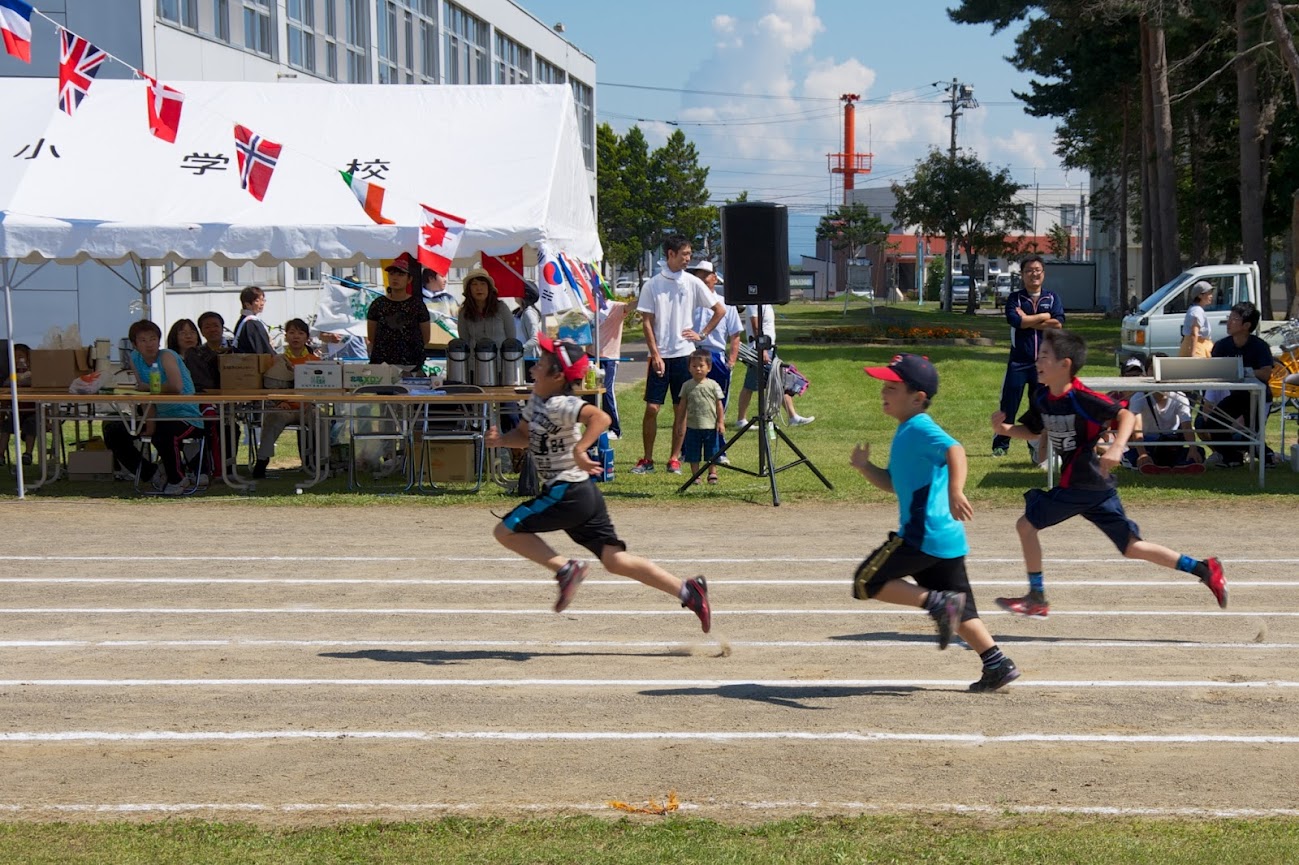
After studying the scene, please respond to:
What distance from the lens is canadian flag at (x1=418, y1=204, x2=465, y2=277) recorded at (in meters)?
13.0

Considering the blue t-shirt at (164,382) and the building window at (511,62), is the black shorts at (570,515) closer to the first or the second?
the blue t-shirt at (164,382)

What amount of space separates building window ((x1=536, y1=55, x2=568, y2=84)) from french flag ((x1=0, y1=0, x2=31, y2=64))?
54.9 meters

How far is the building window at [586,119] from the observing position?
238 feet

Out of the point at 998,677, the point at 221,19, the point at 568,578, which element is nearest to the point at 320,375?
the point at 568,578

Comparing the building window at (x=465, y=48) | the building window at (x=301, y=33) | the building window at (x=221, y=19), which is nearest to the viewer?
the building window at (x=221, y=19)

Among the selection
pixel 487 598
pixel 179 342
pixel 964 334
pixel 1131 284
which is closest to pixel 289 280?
pixel 964 334

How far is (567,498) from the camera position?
7.59 meters

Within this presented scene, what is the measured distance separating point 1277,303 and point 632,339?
39839 mm

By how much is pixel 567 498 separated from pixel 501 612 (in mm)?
1543

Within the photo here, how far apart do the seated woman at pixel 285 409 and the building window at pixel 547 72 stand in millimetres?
53465

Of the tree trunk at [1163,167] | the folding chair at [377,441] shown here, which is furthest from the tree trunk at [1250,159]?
the folding chair at [377,441]

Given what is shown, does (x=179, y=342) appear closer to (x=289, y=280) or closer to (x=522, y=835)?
(x=522, y=835)

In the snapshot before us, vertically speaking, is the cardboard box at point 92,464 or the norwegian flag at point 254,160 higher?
the norwegian flag at point 254,160

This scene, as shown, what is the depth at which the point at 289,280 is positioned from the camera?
3553cm
